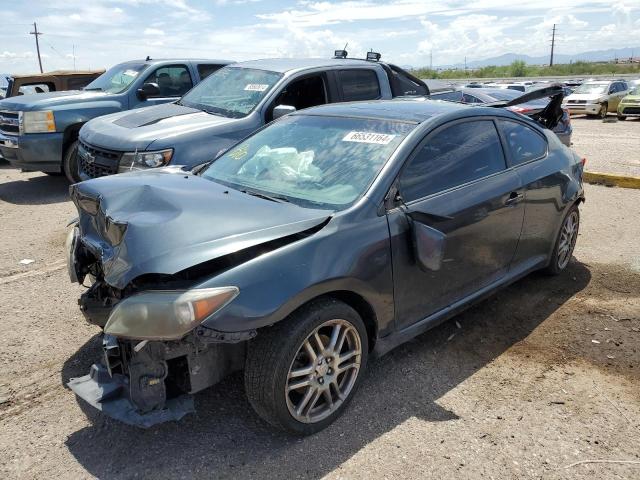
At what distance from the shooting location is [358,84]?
7.15 metres

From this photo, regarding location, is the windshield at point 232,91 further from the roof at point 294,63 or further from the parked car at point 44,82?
the parked car at point 44,82

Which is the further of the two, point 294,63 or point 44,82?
point 44,82

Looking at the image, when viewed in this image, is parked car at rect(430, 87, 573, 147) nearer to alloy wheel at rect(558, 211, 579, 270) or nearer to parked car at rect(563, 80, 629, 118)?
alloy wheel at rect(558, 211, 579, 270)

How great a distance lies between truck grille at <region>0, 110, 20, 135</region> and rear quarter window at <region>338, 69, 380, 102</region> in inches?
194

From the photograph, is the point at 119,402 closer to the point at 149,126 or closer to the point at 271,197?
the point at 271,197

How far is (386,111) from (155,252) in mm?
1945

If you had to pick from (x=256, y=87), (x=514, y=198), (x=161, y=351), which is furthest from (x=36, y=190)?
A: (x=514, y=198)

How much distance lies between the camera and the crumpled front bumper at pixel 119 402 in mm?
2584

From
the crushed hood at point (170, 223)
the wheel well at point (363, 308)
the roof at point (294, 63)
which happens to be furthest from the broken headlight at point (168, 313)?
the roof at point (294, 63)

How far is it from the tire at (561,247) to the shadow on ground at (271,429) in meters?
1.09

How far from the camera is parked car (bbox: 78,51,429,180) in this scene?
5969 mm

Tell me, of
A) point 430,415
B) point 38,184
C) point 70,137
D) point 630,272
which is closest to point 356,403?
point 430,415

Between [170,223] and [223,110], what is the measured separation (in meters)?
4.13

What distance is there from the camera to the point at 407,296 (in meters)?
3.27
